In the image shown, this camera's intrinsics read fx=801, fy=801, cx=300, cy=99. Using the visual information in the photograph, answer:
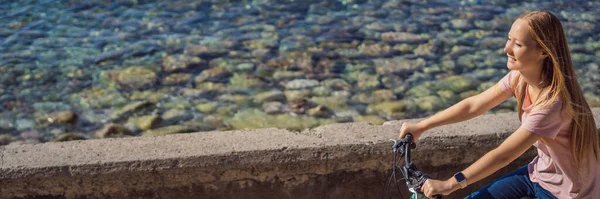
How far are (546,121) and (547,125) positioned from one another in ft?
0.05

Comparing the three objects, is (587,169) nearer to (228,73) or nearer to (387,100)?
(387,100)

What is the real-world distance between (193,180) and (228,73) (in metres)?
2.81

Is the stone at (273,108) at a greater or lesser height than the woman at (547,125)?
lesser

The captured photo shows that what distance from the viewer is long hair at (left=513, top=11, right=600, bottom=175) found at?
2760 mm

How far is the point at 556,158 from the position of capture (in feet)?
9.53

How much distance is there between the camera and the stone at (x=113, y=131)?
527cm

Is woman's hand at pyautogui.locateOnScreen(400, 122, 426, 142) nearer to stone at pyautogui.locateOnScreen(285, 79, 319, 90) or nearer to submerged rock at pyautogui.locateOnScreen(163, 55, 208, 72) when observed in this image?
stone at pyautogui.locateOnScreen(285, 79, 319, 90)

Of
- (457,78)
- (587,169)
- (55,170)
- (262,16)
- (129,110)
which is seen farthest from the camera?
(262,16)

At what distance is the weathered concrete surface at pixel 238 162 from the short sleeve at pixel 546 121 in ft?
3.52

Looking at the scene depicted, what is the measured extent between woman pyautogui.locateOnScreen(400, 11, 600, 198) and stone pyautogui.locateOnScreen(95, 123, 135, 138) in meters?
2.99

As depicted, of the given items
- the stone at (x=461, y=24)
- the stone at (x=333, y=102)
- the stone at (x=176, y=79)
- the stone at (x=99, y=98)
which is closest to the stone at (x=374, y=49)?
the stone at (x=461, y=24)

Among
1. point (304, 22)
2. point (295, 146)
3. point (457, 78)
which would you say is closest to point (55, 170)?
point (295, 146)

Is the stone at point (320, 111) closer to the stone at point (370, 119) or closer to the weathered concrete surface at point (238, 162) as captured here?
the stone at point (370, 119)

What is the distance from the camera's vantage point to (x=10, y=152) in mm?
3662
